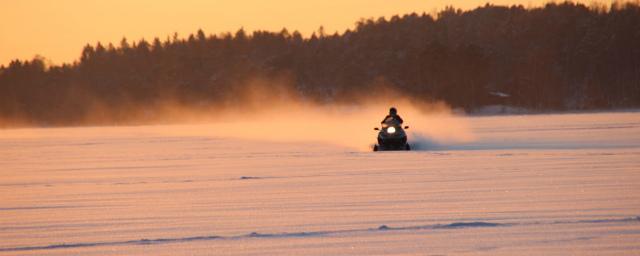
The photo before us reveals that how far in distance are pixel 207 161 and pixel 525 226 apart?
14673 mm

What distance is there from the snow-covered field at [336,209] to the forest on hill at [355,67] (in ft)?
314

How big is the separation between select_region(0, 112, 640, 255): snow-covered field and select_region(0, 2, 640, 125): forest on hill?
314 ft

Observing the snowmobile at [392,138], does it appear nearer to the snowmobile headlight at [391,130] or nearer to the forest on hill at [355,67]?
the snowmobile headlight at [391,130]

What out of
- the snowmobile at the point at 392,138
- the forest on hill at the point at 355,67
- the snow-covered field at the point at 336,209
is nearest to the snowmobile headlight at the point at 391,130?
the snowmobile at the point at 392,138

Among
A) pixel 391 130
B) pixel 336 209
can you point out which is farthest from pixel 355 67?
pixel 336 209

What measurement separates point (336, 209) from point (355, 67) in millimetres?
142730

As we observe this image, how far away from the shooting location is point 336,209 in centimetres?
1152

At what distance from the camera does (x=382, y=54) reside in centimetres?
15512

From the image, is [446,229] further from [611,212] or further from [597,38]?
[597,38]

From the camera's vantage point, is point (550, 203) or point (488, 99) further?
point (488, 99)

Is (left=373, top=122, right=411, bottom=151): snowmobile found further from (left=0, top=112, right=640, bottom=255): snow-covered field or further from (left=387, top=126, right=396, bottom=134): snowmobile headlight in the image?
(left=0, top=112, right=640, bottom=255): snow-covered field

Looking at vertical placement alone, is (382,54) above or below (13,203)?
above

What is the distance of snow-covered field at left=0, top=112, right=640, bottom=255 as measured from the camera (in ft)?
29.4

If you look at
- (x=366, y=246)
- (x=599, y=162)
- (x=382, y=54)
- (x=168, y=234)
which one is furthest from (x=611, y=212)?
(x=382, y=54)
